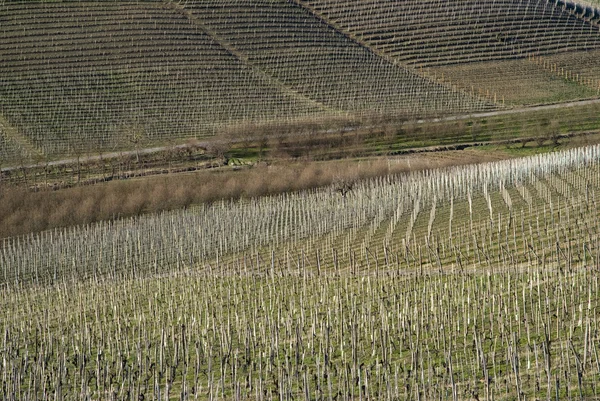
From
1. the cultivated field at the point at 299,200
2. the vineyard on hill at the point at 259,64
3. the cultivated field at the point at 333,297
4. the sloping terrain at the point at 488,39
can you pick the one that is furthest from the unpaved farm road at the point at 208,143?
the cultivated field at the point at 333,297

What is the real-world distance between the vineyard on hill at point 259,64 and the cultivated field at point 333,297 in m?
25.3

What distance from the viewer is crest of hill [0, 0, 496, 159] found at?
240ft

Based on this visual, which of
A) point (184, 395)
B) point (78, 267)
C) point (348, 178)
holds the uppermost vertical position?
point (184, 395)

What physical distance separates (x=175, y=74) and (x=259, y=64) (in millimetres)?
7207

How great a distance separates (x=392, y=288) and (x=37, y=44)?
210ft

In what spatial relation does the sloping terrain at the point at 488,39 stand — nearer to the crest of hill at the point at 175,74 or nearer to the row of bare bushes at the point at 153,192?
the crest of hill at the point at 175,74

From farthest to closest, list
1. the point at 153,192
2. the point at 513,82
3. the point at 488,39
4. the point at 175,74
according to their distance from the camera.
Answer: the point at 488,39 < the point at 513,82 < the point at 175,74 < the point at 153,192

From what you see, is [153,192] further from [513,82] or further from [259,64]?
[513,82]

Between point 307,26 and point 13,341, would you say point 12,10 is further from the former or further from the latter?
point 13,341

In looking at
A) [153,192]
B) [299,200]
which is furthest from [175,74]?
[299,200]

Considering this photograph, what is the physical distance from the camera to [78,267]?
39.0m

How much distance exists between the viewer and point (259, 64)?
283 ft

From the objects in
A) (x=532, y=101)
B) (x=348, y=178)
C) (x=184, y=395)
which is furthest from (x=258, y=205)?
(x=532, y=101)

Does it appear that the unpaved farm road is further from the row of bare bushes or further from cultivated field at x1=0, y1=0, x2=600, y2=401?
the row of bare bushes
